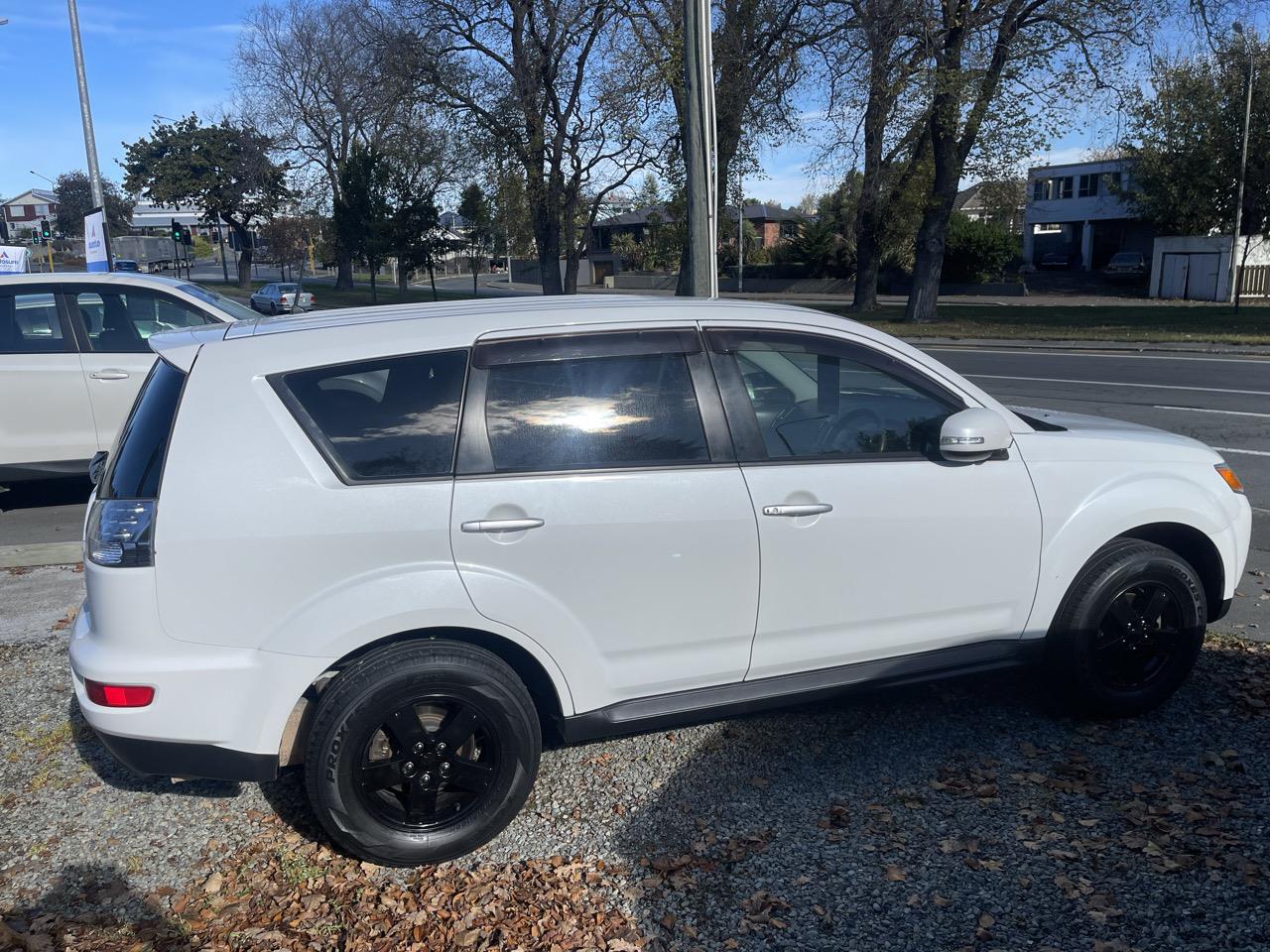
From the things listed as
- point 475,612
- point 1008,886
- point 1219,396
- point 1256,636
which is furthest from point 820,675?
point 1219,396

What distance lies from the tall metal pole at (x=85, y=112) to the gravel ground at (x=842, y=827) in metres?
22.6

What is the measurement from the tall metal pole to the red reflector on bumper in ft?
75.0

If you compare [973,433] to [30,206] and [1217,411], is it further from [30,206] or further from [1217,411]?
[30,206]

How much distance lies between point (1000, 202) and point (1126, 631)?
35294 millimetres

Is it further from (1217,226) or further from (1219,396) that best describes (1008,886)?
(1217,226)

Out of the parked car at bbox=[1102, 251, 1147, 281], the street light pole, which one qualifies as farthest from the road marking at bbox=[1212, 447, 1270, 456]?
the parked car at bbox=[1102, 251, 1147, 281]

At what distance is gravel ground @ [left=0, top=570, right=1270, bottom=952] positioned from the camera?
3217 millimetres

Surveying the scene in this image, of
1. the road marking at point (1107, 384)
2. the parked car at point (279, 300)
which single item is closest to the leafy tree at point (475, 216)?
the parked car at point (279, 300)

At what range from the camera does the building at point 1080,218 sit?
59875 millimetres

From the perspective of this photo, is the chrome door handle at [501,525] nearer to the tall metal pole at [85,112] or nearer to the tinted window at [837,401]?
the tinted window at [837,401]

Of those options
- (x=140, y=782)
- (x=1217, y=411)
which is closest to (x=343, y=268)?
(x=1217, y=411)

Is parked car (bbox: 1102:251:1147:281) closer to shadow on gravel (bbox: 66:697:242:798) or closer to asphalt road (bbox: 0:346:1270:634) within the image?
asphalt road (bbox: 0:346:1270:634)

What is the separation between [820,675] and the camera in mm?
3941

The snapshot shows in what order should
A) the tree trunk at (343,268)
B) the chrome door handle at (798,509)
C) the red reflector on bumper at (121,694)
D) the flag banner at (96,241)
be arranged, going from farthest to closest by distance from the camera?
the tree trunk at (343,268) < the flag banner at (96,241) < the chrome door handle at (798,509) < the red reflector on bumper at (121,694)
